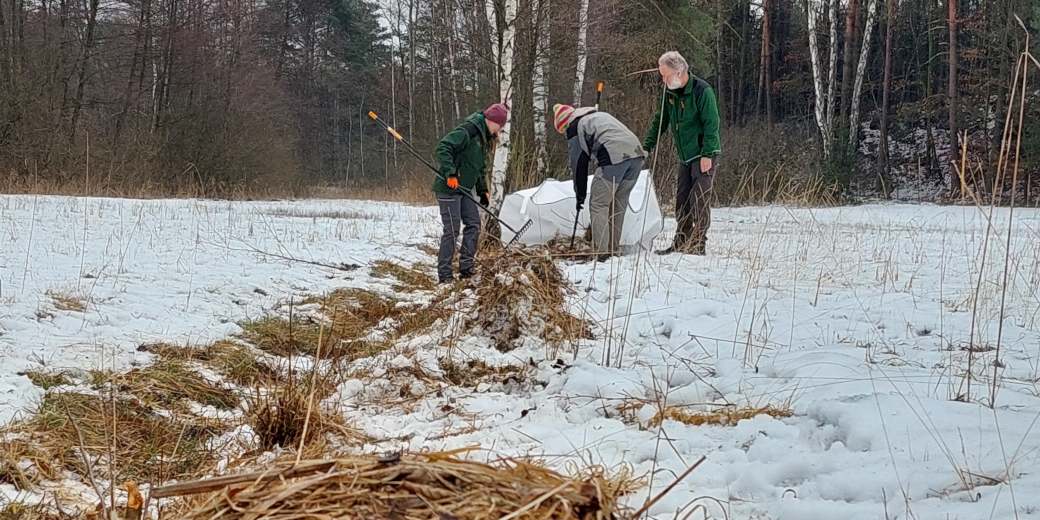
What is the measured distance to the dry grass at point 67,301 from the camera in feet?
13.1

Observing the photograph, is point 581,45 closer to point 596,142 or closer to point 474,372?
point 596,142

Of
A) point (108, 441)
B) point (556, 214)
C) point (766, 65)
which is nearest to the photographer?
point (108, 441)

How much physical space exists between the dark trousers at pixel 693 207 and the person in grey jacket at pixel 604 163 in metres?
0.49

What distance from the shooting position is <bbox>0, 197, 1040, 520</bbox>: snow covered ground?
1848 millimetres

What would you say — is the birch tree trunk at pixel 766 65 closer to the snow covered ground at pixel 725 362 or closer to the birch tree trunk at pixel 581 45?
the birch tree trunk at pixel 581 45

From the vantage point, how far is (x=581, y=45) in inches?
511

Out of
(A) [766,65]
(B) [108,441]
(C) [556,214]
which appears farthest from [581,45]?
(A) [766,65]

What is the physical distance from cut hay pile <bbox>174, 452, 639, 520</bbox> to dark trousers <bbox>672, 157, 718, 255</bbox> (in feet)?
16.6

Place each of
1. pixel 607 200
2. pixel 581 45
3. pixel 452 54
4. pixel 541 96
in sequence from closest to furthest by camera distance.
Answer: pixel 607 200 < pixel 541 96 < pixel 581 45 < pixel 452 54

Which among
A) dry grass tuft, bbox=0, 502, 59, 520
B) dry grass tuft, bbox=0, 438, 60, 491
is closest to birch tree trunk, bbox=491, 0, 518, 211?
dry grass tuft, bbox=0, 438, 60, 491

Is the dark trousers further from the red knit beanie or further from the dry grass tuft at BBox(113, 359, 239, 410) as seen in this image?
the dry grass tuft at BBox(113, 359, 239, 410)

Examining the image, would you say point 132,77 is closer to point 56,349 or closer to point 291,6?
point 291,6

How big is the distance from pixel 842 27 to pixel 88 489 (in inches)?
1228

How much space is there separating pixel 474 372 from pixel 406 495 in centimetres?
221
